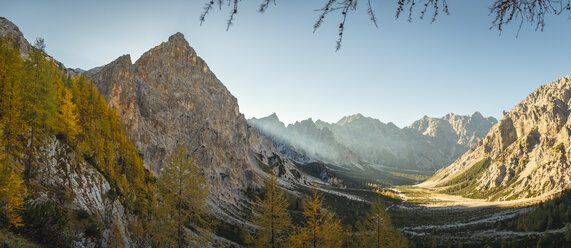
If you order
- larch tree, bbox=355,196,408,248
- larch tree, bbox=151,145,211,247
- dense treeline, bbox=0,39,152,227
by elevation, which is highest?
dense treeline, bbox=0,39,152,227

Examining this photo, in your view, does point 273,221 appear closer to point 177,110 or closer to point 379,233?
point 379,233

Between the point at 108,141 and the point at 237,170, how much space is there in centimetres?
9032

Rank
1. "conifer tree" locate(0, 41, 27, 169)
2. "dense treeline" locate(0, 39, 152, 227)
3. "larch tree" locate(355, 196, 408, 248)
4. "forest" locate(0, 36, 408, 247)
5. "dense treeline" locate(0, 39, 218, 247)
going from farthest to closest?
"larch tree" locate(355, 196, 408, 248)
"conifer tree" locate(0, 41, 27, 169)
"dense treeline" locate(0, 39, 152, 227)
"forest" locate(0, 36, 408, 247)
"dense treeline" locate(0, 39, 218, 247)

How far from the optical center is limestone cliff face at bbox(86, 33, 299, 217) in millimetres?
92875

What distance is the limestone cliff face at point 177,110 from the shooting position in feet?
305

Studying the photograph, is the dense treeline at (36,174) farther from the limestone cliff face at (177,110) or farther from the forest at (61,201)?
the limestone cliff face at (177,110)

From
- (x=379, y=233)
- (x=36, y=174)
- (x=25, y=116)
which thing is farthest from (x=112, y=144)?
(x=379, y=233)

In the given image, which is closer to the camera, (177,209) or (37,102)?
(177,209)

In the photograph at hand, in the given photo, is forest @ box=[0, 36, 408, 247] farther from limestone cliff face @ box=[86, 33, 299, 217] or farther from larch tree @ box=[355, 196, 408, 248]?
limestone cliff face @ box=[86, 33, 299, 217]

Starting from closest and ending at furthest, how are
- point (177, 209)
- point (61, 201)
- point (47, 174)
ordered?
point (61, 201) → point (47, 174) → point (177, 209)

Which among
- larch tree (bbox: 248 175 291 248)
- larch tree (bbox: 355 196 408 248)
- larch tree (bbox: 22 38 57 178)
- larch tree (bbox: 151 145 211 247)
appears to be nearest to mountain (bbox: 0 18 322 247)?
larch tree (bbox: 22 38 57 178)

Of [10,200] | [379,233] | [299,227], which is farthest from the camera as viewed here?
[379,233]

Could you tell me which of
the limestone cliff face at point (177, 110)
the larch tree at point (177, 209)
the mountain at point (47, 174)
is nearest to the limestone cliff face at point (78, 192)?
the mountain at point (47, 174)

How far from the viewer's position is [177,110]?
12131 centimetres
